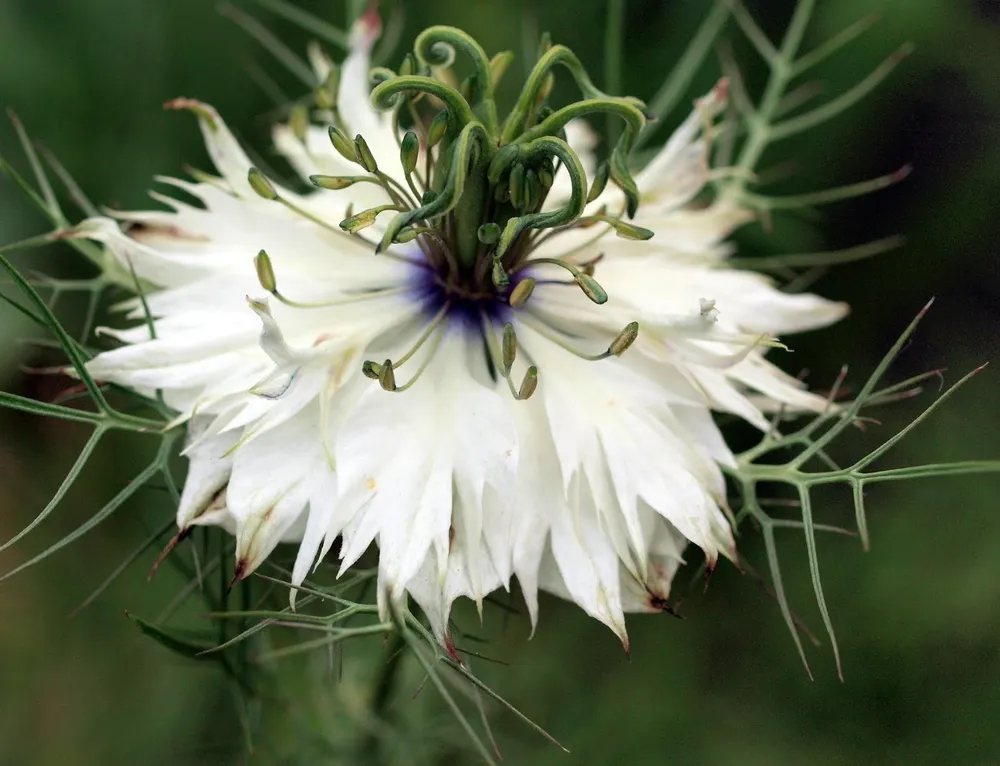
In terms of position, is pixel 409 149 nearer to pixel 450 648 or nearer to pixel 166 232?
pixel 166 232

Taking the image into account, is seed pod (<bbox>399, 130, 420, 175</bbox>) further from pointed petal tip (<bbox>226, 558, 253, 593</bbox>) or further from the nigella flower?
pointed petal tip (<bbox>226, 558, 253, 593</bbox>)

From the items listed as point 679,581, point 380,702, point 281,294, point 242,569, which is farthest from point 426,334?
point 679,581

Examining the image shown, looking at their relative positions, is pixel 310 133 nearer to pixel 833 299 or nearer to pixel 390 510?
pixel 390 510

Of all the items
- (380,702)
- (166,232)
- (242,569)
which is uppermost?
(166,232)

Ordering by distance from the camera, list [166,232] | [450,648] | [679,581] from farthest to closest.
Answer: [679,581], [166,232], [450,648]

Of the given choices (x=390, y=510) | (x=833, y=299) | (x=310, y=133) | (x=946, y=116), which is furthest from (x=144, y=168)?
(x=946, y=116)

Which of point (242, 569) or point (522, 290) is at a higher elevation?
point (522, 290)

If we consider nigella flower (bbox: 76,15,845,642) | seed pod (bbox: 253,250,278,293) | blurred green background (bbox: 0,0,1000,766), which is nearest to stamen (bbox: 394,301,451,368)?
nigella flower (bbox: 76,15,845,642)

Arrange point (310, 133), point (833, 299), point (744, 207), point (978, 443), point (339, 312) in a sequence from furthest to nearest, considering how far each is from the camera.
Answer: point (833, 299)
point (978, 443)
point (744, 207)
point (310, 133)
point (339, 312)
